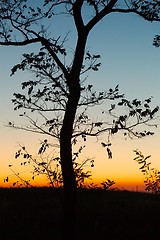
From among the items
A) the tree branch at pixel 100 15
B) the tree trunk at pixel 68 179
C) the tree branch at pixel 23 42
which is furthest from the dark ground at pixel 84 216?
the tree branch at pixel 100 15

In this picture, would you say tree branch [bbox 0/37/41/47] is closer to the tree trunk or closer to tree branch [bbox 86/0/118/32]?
tree branch [bbox 86/0/118/32]

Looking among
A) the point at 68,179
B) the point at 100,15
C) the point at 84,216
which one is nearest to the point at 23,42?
the point at 100,15

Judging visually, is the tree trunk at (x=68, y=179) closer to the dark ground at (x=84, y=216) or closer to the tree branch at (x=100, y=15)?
the dark ground at (x=84, y=216)

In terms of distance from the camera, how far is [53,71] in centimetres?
Answer: 1873

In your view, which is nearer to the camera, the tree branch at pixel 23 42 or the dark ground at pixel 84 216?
the dark ground at pixel 84 216

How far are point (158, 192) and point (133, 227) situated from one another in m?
2.56

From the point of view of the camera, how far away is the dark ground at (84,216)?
18.3 metres

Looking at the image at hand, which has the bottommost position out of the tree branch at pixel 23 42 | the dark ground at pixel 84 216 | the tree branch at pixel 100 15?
the dark ground at pixel 84 216

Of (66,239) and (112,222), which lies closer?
(66,239)

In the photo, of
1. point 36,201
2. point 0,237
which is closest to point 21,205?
point 36,201

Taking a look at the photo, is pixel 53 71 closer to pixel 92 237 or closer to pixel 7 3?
pixel 7 3

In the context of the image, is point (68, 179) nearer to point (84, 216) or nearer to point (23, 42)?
point (84, 216)

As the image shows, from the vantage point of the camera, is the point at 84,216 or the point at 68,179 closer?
the point at 68,179

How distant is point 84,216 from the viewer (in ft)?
68.1
